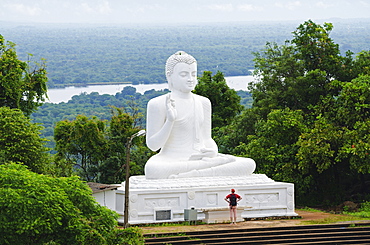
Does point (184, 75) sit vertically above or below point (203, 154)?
above

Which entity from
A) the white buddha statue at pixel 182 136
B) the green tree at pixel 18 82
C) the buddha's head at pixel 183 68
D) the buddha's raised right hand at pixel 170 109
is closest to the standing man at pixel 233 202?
the white buddha statue at pixel 182 136

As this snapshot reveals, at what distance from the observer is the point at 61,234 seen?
1638 cm

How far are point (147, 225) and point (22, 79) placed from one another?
37.8 ft

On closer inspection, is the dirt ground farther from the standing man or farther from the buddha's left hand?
the buddha's left hand

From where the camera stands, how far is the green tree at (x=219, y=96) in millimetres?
34031

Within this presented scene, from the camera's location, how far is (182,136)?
2403 centimetres

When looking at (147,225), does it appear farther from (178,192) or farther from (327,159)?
(327,159)

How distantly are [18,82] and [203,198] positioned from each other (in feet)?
35.8

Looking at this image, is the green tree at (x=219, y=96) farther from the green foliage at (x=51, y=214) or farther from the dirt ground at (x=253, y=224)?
the green foliage at (x=51, y=214)

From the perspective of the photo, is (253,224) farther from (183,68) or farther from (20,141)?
(20,141)

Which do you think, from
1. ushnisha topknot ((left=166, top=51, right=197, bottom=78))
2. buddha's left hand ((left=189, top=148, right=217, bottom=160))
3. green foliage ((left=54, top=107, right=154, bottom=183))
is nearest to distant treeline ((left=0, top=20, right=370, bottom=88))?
green foliage ((left=54, top=107, right=154, bottom=183))

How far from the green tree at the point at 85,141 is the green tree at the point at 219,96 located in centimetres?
483

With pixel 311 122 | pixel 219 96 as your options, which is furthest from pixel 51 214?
pixel 219 96

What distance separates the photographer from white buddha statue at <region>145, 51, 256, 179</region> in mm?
23156
